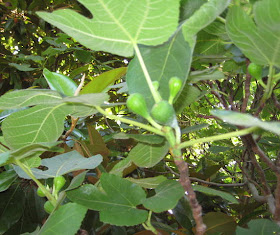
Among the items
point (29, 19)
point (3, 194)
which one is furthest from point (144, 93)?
point (29, 19)

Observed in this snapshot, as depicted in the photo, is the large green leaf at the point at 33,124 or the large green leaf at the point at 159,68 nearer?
the large green leaf at the point at 159,68

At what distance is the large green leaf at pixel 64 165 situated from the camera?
66 cm

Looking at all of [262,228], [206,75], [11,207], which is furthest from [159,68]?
[11,207]

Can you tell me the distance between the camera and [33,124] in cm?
66

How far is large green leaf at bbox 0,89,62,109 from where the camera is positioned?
21.3 inches

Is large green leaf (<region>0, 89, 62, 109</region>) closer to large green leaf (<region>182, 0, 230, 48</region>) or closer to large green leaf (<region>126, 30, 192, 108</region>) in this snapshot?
large green leaf (<region>126, 30, 192, 108</region>)

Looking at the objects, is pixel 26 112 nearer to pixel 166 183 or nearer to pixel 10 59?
pixel 166 183

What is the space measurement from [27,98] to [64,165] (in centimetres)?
Result: 21

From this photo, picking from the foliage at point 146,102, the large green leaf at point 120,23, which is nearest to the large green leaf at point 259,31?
the foliage at point 146,102

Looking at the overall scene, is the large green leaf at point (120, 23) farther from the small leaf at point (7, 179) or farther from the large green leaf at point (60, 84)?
the small leaf at point (7, 179)

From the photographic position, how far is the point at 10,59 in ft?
7.83

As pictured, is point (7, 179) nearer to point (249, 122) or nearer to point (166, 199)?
point (166, 199)

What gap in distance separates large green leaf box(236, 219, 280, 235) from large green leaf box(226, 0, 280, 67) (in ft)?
1.09

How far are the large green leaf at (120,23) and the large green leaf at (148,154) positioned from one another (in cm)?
27
